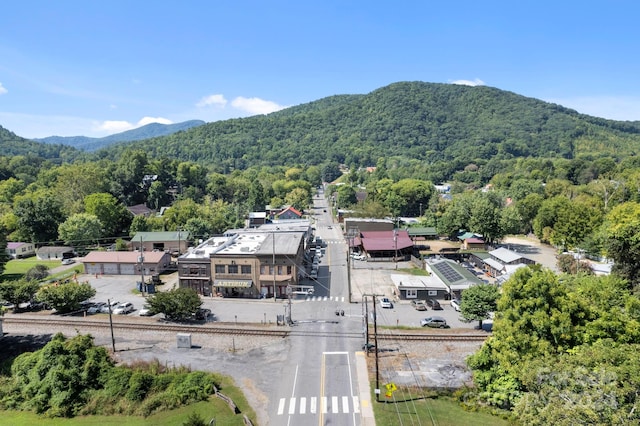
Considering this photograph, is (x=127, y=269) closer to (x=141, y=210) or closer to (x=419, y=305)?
(x=419, y=305)

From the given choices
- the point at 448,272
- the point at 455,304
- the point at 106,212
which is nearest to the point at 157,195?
the point at 106,212

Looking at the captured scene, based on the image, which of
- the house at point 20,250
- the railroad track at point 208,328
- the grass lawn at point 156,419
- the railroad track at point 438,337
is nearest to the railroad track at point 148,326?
the railroad track at point 208,328

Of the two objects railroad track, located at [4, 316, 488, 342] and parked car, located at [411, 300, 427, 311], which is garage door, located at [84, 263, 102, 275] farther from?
parked car, located at [411, 300, 427, 311]

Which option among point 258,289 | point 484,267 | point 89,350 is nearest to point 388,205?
point 484,267

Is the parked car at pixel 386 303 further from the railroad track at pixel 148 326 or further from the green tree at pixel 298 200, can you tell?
the green tree at pixel 298 200

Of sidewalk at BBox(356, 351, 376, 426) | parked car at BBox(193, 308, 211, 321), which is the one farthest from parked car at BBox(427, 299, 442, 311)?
parked car at BBox(193, 308, 211, 321)

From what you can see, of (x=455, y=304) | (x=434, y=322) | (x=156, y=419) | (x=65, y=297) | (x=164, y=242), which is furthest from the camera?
(x=164, y=242)
